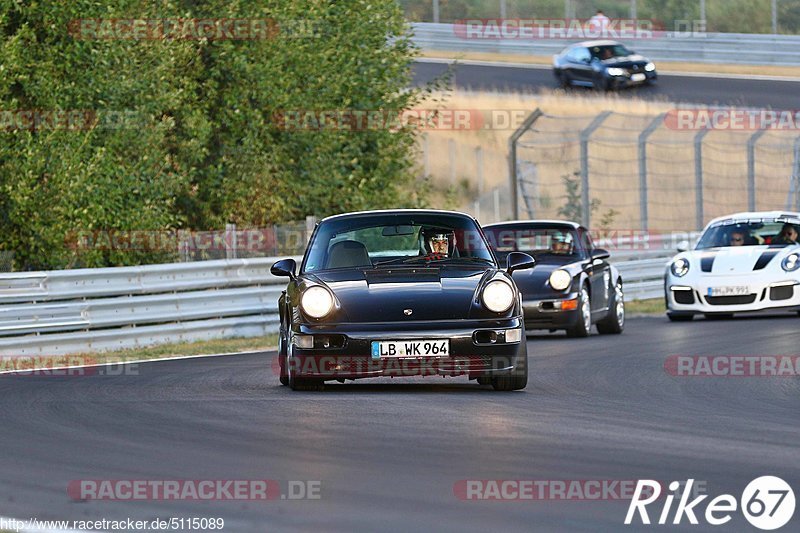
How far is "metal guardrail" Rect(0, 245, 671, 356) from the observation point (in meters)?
16.4

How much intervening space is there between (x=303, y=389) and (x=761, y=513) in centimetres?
558

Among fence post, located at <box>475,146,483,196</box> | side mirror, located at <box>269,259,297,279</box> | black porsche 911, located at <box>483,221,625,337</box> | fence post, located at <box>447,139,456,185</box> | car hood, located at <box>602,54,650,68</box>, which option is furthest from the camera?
car hood, located at <box>602,54,650,68</box>

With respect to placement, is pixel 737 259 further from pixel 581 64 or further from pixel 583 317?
pixel 581 64

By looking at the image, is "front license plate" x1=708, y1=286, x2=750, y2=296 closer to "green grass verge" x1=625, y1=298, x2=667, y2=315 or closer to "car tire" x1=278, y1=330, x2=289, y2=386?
"green grass verge" x1=625, y1=298, x2=667, y2=315

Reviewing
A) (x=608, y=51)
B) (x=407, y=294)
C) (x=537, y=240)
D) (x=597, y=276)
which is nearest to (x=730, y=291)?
(x=597, y=276)

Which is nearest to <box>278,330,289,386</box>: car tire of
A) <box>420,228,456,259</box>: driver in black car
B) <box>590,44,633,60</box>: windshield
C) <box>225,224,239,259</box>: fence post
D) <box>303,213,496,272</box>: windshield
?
<box>303,213,496,272</box>: windshield

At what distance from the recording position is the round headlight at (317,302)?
10930mm

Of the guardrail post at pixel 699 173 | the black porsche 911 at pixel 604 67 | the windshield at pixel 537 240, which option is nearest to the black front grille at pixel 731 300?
the windshield at pixel 537 240

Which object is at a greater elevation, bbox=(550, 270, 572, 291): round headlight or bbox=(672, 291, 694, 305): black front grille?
bbox=(550, 270, 572, 291): round headlight

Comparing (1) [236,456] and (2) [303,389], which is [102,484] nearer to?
(1) [236,456]

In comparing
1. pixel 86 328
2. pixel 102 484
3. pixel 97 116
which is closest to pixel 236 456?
pixel 102 484

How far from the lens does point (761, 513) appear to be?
621cm

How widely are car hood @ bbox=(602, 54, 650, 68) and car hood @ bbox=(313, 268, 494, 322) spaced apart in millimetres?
33140

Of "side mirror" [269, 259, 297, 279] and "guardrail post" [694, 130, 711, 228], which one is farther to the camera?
"guardrail post" [694, 130, 711, 228]
